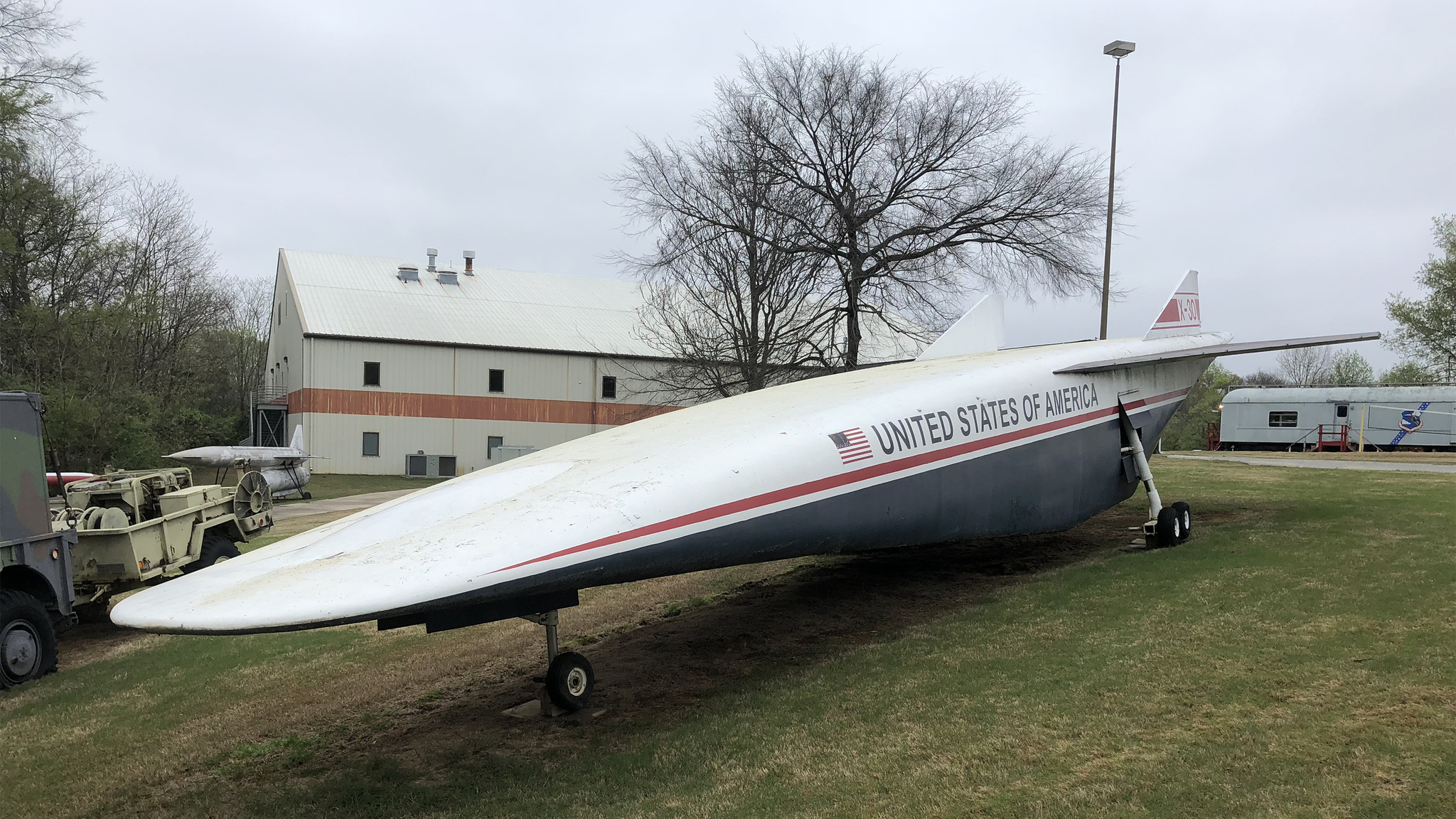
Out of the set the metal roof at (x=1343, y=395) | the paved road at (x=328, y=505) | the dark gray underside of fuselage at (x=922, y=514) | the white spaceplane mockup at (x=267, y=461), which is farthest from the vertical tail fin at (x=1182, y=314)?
the metal roof at (x=1343, y=395)

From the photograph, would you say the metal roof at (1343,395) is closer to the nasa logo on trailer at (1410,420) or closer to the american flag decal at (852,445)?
the nasa logo on trailer at (1410,420)

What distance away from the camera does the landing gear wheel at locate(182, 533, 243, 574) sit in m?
11.0

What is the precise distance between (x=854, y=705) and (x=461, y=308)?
37.1 meters

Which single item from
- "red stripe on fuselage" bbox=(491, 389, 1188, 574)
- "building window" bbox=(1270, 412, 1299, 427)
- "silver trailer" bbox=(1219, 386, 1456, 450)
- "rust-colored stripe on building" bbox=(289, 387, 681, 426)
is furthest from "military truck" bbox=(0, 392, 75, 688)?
"building window" bbox=(1270, 412, 1299, 427)

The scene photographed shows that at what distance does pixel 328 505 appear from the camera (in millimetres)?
25969

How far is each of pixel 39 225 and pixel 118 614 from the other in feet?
102

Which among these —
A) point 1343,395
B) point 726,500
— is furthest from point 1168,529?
point 1343,395

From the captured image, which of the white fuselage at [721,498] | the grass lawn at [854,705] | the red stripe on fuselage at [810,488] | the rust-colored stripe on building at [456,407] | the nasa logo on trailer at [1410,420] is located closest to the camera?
the white fuselage at [721,498]

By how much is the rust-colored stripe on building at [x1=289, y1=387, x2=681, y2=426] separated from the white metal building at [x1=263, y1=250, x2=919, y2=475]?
5 cm

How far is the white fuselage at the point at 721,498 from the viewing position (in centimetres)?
437

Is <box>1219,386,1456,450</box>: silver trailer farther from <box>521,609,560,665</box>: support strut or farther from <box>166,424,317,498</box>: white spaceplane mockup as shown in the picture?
<box>166,424,317,498</box>: white spaceplane mockup

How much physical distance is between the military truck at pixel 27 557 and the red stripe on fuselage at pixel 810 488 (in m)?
6.20

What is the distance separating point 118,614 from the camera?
162 inches

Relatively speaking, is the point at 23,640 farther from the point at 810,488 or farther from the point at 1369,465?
the point at 1369,465
